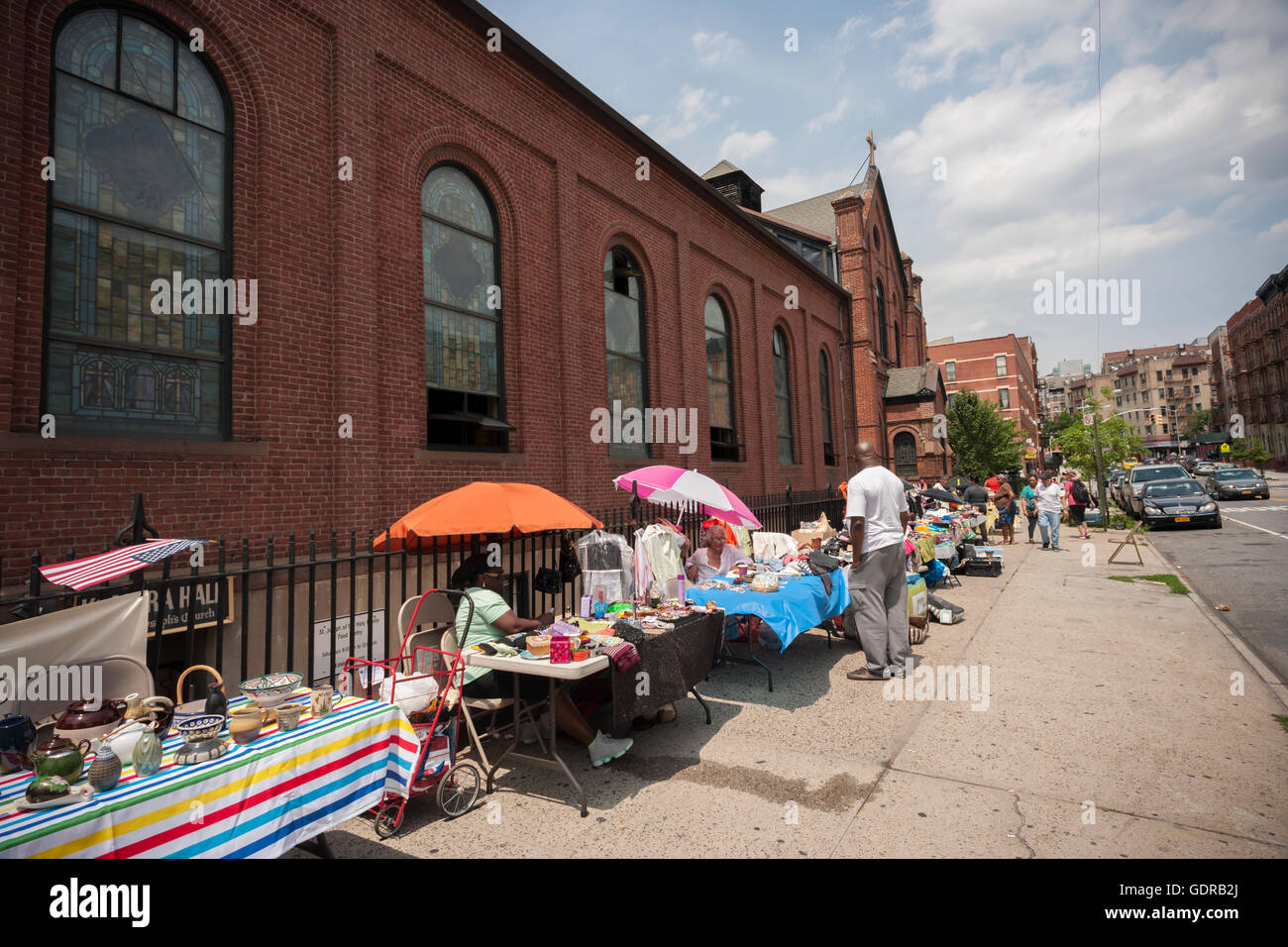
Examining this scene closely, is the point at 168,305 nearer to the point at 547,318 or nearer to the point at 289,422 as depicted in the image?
the point at 289,422

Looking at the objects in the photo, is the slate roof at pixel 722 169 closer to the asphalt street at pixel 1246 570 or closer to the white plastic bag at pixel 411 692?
the asphalt street at pixel 1246 570

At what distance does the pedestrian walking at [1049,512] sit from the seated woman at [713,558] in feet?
41.2

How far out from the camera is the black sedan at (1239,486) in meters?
28.7

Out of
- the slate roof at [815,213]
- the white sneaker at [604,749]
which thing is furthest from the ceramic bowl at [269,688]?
the slate roof at [815,213]

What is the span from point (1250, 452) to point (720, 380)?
56.8 m

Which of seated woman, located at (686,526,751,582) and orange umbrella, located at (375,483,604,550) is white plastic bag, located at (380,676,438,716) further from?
seated woman, located at (686,526,751,582)

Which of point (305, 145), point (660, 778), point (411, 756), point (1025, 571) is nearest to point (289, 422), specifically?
point (305, 145)

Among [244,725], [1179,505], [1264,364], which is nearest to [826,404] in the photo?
[1179,505]

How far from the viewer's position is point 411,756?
3529mm

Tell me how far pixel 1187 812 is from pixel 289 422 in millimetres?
8182

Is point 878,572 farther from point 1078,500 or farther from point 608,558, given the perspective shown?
point 1078,500

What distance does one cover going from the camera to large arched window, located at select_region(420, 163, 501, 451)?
903cm

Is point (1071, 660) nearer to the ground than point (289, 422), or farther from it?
nearer to the ground

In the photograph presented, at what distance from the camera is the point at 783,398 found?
20.5 meters
